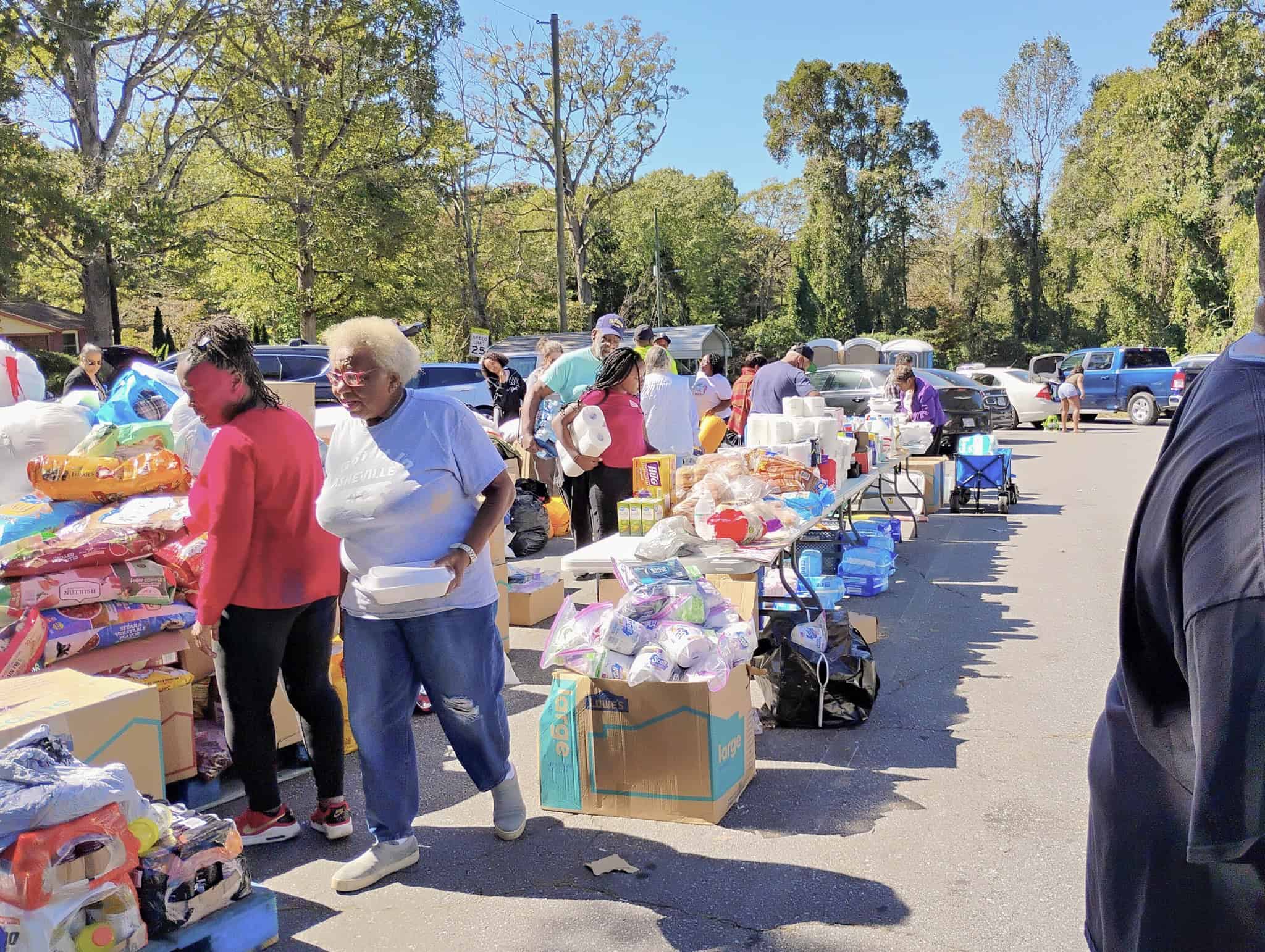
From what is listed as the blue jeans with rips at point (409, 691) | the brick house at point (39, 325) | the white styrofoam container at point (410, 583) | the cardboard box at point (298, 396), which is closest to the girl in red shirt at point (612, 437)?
the cardboard box at point (298, 396)

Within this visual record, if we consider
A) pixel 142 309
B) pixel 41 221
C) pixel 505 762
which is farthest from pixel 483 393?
pixel 142 309

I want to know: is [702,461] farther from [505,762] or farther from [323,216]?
[323,216]

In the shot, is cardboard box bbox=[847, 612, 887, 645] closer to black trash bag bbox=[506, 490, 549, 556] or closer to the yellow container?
black trash bag bbox=[506, 490, 549, 556]

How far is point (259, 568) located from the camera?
3715 mm

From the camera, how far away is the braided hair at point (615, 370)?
20.7 ft

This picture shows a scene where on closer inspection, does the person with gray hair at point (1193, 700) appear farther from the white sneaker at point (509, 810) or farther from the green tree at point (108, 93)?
the green tree at point (108, 93)

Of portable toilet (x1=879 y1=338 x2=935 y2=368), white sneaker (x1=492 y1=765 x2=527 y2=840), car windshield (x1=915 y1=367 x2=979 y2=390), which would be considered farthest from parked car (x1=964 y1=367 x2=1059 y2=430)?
white sneaker (x1=492 y1=765 x2=527 y2=840)

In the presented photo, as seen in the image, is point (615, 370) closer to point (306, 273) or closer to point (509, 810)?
point (509, 810)

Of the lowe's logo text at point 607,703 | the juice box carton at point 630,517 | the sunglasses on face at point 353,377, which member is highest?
the sunglasses on face at point 353,377

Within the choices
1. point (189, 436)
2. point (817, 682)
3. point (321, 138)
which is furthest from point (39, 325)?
point (817, 682)

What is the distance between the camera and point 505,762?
3879 mm

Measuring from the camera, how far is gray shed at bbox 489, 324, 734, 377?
27.5 meters

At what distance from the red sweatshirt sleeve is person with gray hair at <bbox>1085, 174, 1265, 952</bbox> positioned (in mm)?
2888

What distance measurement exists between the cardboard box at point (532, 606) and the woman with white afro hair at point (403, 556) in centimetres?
348
